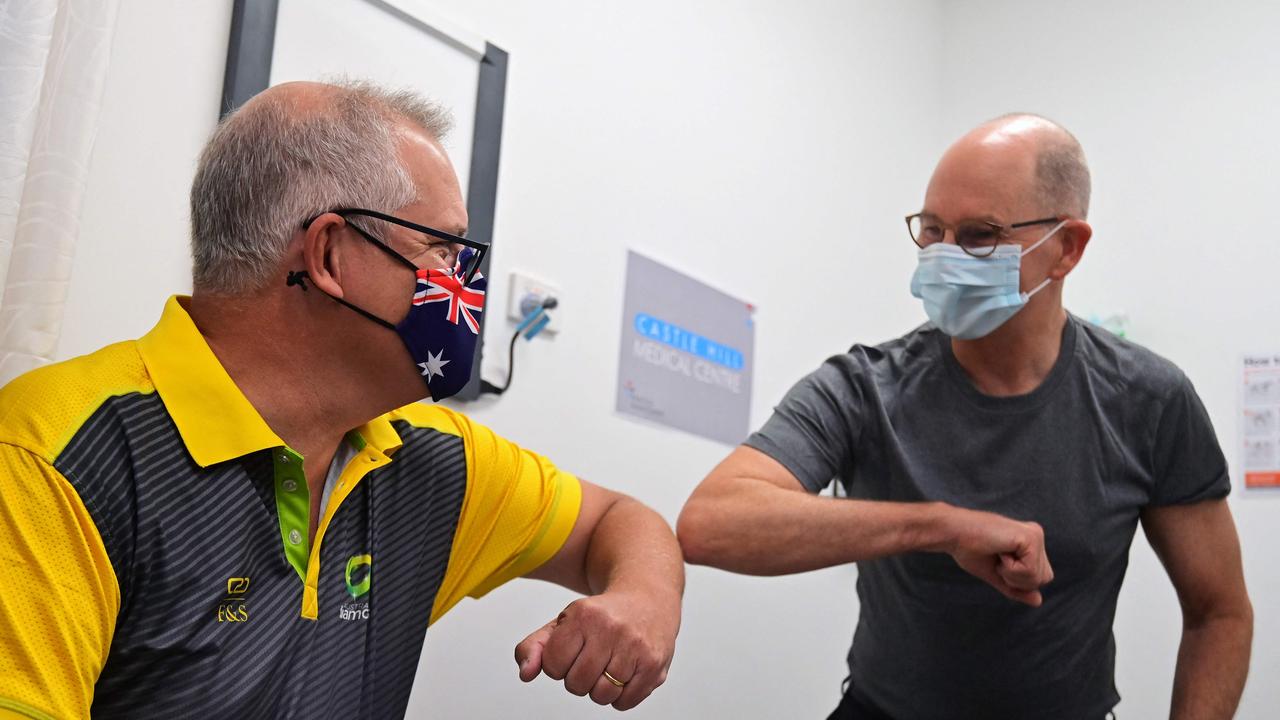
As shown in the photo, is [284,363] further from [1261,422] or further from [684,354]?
[1261,422]

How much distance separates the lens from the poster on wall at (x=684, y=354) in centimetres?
255

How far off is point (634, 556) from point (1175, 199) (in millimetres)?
2719

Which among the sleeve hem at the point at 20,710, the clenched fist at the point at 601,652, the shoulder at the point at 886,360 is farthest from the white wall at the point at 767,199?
the clenched fist at the point at 601,652

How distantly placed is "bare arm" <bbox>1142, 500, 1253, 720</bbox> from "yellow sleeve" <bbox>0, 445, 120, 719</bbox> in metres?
A: 1.53

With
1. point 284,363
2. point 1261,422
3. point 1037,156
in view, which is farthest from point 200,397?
point 1261,422

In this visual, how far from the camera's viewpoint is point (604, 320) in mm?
2475

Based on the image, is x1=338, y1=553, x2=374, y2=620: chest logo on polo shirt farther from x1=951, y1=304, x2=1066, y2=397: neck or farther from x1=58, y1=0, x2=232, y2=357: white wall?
x1=951, y1=304, x2=1066, y2=397: neck

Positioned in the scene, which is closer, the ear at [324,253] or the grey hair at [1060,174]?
the ear at [324,253]

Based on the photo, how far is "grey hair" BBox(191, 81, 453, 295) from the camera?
3.95 ft

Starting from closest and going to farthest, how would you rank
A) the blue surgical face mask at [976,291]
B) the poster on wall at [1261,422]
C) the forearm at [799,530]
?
the forearm at [799,530] → the blue surgical face mask at [976,291] → the poster on wall at [1261,422]

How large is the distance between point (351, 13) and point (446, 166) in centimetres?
85

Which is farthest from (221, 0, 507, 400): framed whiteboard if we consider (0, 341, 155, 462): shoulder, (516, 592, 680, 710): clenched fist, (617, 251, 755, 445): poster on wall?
(516, 592, 680, 710): clenched fist

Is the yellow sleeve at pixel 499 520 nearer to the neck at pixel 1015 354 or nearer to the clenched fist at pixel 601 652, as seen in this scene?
the clenched fist at pixel 601 652

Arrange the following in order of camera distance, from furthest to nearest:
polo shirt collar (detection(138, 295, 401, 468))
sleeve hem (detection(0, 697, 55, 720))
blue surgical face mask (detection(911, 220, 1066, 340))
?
blue surgical face mask (detection(911, 220, 1066, 340)) < polo shirt collar (detection(138, 295, 401, 468)) < sleeve hem (detection(0, 697, 55, 720))
